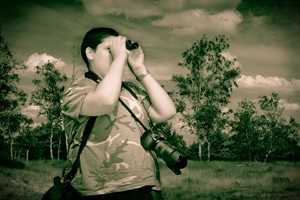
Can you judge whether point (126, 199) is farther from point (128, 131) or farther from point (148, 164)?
point (128, 131)

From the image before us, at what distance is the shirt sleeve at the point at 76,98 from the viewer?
151 cm

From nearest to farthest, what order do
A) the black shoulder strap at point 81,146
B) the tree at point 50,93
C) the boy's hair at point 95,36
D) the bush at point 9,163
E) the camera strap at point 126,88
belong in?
the black shoulder strap at point 81,146, the camera strap at point 126,88, the boy's hair at point 95,36, the bush at point 9,163, the tree at point 50,93

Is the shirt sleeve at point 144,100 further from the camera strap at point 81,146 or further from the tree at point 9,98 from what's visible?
the tree at point 9,98

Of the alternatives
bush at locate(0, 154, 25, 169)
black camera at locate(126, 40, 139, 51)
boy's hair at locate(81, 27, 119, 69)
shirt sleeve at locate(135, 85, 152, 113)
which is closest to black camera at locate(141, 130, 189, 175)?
shirt sleeve at locate(135, 85, 152, 113)

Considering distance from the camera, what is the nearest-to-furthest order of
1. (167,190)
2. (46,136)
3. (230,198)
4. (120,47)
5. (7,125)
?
(120,47), (230,198), (167,190), (7,125), (46,136)

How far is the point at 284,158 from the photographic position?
48.0 metres

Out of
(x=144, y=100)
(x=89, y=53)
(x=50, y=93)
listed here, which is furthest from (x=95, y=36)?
(x=50, y=93)

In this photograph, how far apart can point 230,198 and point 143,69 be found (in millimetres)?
7245

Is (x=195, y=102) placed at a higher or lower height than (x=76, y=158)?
higher

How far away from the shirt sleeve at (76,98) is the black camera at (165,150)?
13.2 inches

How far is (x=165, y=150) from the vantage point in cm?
151

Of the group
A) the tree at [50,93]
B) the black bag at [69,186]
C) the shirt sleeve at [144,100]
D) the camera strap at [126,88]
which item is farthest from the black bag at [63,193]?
the tree at [50,93]

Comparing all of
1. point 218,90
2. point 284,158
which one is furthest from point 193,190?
point 284,158

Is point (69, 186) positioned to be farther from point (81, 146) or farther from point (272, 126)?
point (272, 126)
